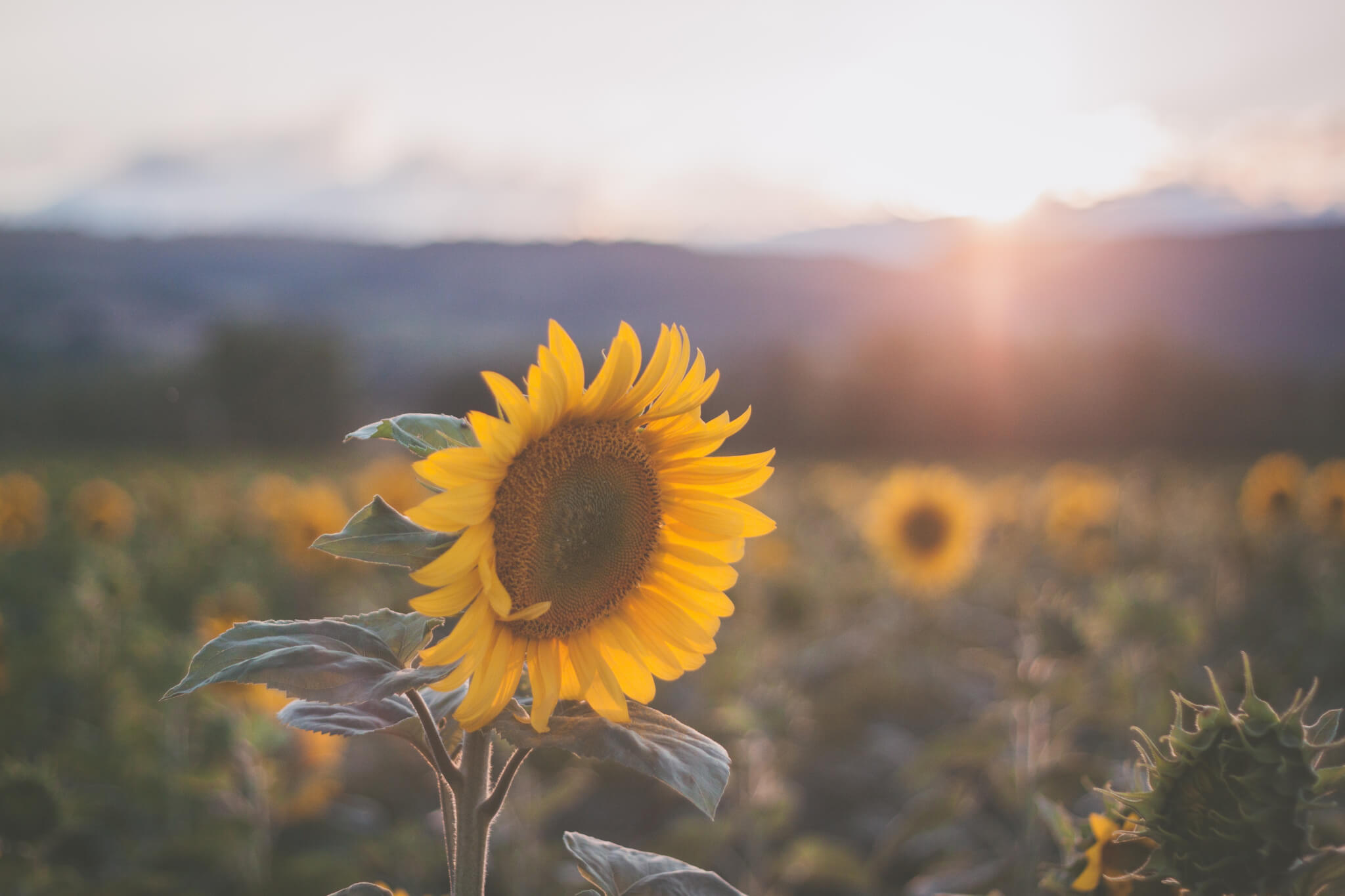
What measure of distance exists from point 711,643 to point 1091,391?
41099 millimetres

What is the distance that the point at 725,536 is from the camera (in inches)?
47.8

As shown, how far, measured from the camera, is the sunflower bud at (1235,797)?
91 centimetres

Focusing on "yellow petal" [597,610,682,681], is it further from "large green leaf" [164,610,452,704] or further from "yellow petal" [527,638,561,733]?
"large green leaf" [164,610,452,704]

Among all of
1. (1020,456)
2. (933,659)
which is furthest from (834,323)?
(933,659)

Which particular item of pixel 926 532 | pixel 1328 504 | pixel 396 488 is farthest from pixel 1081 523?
pixel 396 488

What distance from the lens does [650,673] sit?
46.4 inches

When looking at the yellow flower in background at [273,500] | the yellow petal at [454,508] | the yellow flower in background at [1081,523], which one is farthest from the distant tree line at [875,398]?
the yellow petal at [454,508]

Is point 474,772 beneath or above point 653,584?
beneath

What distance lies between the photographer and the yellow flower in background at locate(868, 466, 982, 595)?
20.9 ft

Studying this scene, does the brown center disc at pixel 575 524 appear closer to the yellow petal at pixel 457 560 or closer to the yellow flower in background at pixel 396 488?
the yellow petal at pixel 457 560

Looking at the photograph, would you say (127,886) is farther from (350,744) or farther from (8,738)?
(350,744)

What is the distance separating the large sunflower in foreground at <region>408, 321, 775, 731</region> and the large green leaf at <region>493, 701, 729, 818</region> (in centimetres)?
2

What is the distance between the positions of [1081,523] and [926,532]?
203cm

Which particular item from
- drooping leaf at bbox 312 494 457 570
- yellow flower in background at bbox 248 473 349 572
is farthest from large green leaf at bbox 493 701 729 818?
yellow flower in background at bbox 248 473 349 572
